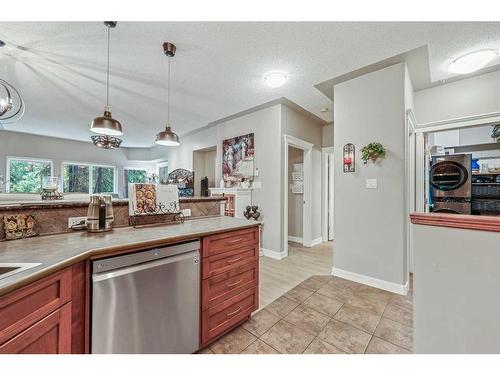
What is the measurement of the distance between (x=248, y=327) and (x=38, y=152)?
295 inches

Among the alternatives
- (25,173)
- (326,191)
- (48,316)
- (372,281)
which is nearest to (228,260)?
(48,316)

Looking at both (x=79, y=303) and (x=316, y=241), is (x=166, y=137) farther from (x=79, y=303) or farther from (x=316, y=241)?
(x=316, y=241)

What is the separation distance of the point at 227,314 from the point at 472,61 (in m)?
3.50

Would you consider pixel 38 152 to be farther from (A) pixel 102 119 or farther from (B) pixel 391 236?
(B) pixel 391 236

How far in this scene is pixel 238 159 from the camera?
4.18 m

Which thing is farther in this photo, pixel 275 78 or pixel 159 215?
pixel 275 78

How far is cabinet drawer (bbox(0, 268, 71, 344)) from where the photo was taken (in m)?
0.72

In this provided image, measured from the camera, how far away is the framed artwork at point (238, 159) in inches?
157

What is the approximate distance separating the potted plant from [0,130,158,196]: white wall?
7.28 meters

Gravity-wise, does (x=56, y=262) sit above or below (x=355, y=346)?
above

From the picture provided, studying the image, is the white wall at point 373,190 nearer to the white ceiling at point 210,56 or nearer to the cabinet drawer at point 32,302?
the white ceiling at point 210,56

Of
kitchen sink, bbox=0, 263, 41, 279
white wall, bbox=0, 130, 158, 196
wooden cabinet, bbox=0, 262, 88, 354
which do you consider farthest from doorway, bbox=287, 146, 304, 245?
white wall, bbox=0, 130, 158, 196
